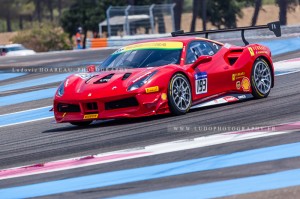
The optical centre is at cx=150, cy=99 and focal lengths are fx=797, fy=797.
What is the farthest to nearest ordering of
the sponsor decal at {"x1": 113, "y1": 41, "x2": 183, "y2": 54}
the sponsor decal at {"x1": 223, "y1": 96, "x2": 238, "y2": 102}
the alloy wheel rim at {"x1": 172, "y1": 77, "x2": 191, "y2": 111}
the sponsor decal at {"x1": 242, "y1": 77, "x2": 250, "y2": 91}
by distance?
1. the sponsor decal at {"x1": 242, "y1": 77, "x2": 250, "y2": 91}
2. the sponsor decal at {"x1": 223, "y1": 96, "x2": 238, "y2": 102}
3. the sponsor decal at {"x1": 113, "y1": 41, "x2": 183, "y2": 54}
4. the alloy wheel rim at {"x1": 172, "y1": 77, "x2": 191, "y2": 111}

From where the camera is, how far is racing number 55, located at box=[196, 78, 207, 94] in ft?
36.1

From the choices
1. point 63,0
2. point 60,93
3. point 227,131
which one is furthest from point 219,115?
point 63,0

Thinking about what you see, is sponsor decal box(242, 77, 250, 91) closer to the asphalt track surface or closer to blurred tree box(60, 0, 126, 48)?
the asphalt track surface

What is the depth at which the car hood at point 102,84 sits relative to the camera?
10.3 metres

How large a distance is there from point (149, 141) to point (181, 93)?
2129 millimetres

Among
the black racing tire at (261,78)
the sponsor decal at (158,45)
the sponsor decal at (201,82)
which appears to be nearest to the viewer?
the sponsor decal at (201,82)

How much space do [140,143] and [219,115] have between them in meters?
2.11

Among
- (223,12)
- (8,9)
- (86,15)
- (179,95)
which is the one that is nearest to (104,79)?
(179,95)

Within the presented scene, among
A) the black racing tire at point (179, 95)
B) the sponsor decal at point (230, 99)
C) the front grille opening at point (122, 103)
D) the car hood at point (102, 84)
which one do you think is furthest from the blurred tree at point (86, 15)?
the front grille opening at point (122, 103)

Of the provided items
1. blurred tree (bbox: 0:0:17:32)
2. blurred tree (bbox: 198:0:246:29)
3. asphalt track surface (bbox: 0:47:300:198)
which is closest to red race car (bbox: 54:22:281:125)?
asphalt track surface (bbox: 0:47:300:198)

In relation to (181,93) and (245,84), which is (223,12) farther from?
(181,93)

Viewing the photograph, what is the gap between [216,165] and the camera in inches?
274

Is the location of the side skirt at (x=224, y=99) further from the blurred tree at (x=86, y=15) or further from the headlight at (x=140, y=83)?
the blurred tree at (x=86, y=15)

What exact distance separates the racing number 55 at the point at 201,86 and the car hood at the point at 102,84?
0.76 meters
